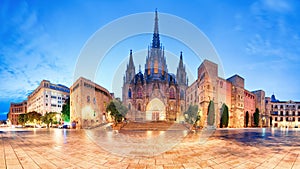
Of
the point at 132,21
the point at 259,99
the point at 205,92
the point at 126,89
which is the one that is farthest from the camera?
the point at 126,89

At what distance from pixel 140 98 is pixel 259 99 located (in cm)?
2962

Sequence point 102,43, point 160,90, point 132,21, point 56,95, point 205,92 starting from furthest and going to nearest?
point 56,95
point 160,90
point 205,92
point 132,21
point 102,43

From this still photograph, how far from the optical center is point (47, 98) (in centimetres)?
6297

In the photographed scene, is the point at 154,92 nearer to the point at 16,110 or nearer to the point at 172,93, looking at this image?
the point at 172,93

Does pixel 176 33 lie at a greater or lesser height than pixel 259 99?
greater

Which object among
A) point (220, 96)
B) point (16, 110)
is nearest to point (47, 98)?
point (16, 110)

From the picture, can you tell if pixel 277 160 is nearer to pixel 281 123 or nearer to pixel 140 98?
pixel 140 98

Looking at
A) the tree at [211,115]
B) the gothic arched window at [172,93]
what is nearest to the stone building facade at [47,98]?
the gothic arched window at [172,93]

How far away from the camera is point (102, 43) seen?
284 inches

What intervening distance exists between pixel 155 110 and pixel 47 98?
3944 centimetres

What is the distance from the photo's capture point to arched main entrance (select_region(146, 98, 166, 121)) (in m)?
47.4

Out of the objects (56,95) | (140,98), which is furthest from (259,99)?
(56,95)

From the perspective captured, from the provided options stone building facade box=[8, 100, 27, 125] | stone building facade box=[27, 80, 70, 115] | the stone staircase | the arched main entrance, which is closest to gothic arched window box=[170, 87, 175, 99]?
the arched main entrance

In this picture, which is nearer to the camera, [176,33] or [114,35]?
[114,35]
